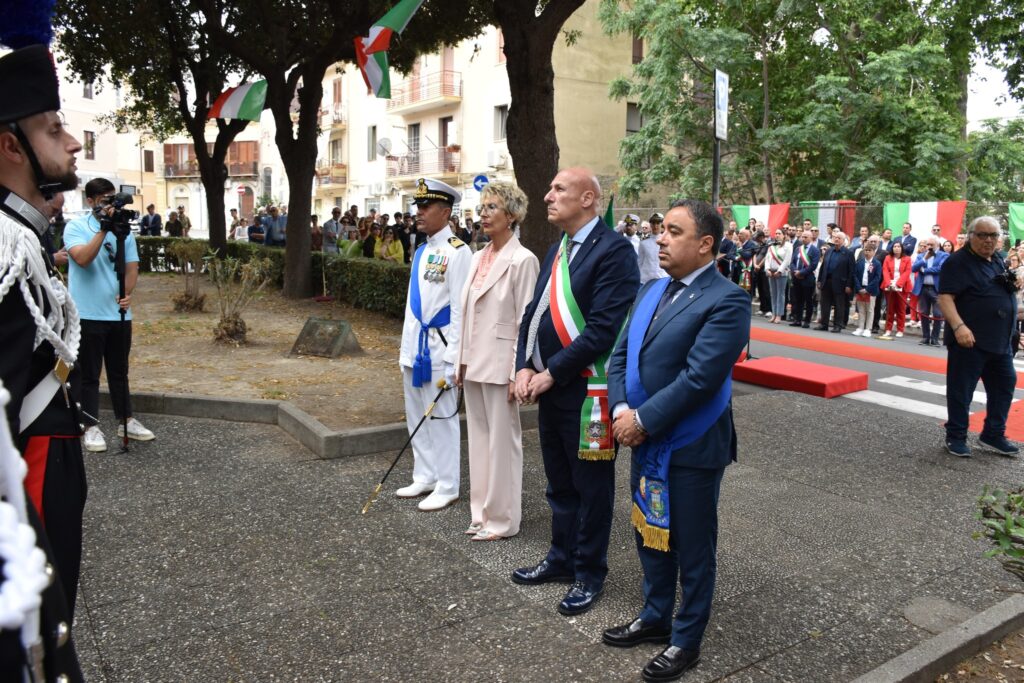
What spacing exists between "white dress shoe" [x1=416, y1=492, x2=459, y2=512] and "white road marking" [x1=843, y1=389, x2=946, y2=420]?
553 centimetres

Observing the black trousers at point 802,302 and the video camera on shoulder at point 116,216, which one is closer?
the video camera on shoulder at point 116,216

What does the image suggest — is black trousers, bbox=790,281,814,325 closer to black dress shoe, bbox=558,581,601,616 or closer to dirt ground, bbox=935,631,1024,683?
dirt ground, bbox=935,631,1024,683

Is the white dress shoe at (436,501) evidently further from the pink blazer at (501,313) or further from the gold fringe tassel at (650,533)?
the gold fringe tassel at (650,533)

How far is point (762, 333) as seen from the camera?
1532 centimetres

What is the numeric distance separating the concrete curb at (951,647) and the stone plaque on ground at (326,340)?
786cm

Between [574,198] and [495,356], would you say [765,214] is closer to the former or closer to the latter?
[495,356]

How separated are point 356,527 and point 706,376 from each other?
2.61 m

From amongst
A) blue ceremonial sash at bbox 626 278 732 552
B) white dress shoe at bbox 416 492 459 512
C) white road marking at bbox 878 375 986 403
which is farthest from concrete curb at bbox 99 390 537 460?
white road marking at bbox 878 375 986 403

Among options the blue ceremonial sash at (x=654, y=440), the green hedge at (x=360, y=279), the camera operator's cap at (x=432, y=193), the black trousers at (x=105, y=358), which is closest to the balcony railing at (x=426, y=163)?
the green hedge at (x=360, y=279)

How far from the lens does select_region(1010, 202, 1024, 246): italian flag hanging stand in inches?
604

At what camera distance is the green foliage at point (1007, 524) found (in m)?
3.03

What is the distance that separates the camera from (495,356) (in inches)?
184

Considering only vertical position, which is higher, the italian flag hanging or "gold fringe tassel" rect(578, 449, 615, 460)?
the italian flag hanging

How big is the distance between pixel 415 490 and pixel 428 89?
3492 centimetres
